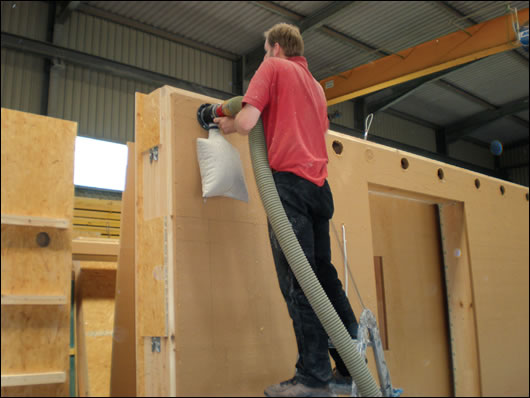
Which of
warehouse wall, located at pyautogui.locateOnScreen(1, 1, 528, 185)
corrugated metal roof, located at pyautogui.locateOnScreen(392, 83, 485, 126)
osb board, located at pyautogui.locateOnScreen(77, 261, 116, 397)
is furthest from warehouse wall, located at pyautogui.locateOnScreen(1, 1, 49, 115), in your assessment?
corrugated metal roof, located at pyautogui.locateOnScreen(392, 83, 485, 126)

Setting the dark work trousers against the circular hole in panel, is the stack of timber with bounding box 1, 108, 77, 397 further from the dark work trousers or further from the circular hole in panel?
the circular hole in panel

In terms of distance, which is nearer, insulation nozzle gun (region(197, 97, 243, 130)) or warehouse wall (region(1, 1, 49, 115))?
insulation nozzle gun (region(197, 97, 243, 130))

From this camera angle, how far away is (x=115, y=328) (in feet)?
7.73

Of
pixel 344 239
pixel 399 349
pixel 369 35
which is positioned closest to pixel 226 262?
pixel 344 239

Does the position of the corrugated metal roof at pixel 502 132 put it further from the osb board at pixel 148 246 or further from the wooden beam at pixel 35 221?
the wooden beam at pixel 35 221

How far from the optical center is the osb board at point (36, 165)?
2.28 m

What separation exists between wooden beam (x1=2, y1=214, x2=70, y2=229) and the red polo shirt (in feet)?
3.29

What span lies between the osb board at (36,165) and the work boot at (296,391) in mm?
1230

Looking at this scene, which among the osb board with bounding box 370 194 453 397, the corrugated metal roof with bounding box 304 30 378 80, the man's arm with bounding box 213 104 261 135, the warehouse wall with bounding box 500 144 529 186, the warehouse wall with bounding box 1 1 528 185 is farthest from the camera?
the warehouse wall with bounding box 500 144 529 186

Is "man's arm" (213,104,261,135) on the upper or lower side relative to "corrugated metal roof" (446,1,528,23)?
lower

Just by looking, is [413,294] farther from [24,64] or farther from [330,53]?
[24,64]

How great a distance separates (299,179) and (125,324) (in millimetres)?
1037

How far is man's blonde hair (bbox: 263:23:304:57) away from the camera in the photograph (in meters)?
2.32

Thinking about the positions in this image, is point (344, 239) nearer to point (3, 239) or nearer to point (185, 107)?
point (185, 107)
